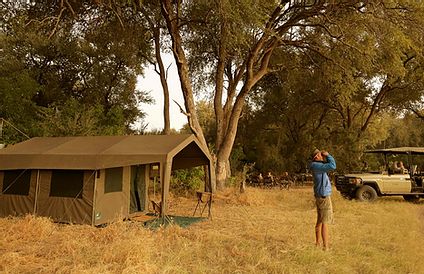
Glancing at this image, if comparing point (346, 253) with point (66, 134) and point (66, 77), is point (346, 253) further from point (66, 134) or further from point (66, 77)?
point (66, 77)

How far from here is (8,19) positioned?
Result: 34.5 ft

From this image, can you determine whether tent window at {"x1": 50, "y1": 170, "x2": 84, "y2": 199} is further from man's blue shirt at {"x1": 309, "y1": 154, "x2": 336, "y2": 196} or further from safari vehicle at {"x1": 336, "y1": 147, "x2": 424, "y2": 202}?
safari vehicle at {"x1": 336, "y1": 147, "x2": 424, "y2": 202}

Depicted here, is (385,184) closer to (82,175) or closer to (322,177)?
(322,177)

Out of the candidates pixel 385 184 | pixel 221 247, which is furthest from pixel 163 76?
pixel 221 247

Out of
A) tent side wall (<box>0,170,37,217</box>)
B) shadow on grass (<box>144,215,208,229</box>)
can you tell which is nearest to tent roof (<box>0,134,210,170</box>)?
tent side wall (<box>0,170,37,217</box>)

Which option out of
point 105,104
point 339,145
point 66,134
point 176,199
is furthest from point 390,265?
point 105,104

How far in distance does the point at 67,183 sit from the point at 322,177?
6144 millimetres

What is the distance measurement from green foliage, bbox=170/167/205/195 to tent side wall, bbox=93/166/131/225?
17.2 ft

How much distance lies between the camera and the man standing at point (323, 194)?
6.64 metres

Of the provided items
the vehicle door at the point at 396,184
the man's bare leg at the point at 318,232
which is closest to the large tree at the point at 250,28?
the vehicle door at the point at 396,184

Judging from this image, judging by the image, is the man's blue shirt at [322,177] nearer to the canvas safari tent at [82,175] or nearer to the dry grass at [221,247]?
the dry grass at [221,247]

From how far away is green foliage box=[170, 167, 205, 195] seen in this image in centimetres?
1541

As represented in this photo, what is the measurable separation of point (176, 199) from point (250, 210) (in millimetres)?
3532

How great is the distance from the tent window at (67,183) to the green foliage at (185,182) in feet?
21.4
